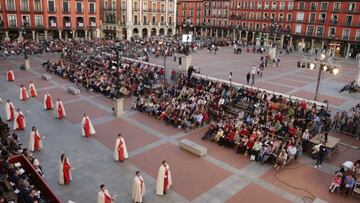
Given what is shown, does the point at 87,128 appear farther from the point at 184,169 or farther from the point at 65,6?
the point at 65,6

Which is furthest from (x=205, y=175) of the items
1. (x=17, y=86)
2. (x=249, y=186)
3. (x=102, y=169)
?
(x=17, y=86)

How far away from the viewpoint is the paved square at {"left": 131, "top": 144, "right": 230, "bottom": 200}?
12602mm

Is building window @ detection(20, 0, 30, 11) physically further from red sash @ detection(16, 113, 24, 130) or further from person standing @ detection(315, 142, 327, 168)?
person standing @ detection(315, 142, 327, 168)

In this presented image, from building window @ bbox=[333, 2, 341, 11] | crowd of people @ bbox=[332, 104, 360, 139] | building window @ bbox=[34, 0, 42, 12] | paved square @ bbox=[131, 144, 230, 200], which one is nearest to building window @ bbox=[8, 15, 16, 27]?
building window @ bbox=[34, 0, 42, 12]

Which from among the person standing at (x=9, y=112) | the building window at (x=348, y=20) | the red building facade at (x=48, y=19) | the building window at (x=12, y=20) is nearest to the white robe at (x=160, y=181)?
the person standing at (x=9, y=112)

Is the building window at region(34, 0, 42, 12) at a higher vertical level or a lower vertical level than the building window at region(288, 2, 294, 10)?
lower

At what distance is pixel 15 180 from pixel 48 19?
53.9m

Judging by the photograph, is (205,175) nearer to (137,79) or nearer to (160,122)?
(160,122)

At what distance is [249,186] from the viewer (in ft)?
42.2

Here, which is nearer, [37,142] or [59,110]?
[37,142]

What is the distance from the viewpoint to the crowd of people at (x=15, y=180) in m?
9.75

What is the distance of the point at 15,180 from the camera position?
10633 millimetres

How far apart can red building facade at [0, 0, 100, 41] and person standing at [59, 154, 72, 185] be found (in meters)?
45.3

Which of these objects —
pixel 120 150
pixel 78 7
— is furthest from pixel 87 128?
pixel 78 7
